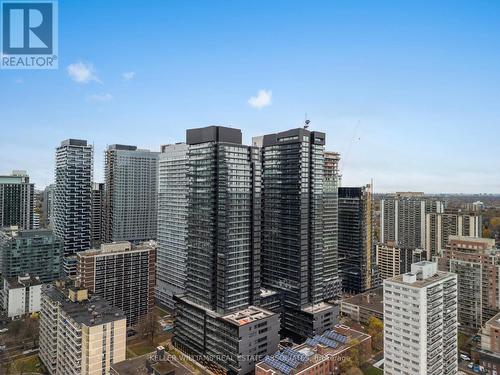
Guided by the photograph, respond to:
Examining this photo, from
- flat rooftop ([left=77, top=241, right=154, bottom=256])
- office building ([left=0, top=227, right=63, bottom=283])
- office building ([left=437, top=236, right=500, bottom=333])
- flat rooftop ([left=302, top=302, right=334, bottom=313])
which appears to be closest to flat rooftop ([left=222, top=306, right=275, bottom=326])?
flat rooftop ([left=302, top=302, right=334, bottom=313])

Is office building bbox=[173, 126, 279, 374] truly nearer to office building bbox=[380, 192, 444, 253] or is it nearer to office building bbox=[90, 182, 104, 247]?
office building bbox=[90, 182, 104, 247]

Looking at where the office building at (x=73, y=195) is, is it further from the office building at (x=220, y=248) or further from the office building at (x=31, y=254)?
the office building at (x=220, y=248)

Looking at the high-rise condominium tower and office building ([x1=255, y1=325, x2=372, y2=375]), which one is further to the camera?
the high-rise condominium tower

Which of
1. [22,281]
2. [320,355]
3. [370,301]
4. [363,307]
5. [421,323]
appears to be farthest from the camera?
[22,281]

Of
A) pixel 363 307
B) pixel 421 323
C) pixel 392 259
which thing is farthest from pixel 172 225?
pixel 392 259

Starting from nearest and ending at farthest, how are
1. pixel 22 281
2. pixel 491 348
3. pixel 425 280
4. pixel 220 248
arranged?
pixel 425 280
pixel 491 348
pixel 220 248
pixel 22 281

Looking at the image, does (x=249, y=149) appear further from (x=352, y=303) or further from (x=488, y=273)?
(x=488, y=273)

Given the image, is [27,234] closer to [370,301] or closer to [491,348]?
[370,301]
